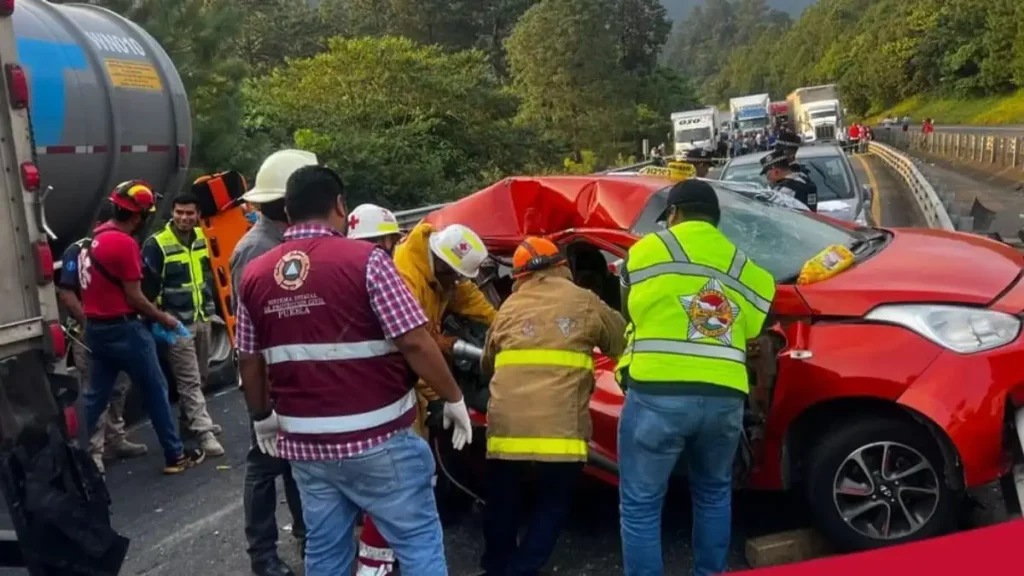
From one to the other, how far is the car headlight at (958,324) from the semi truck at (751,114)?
45.4 m

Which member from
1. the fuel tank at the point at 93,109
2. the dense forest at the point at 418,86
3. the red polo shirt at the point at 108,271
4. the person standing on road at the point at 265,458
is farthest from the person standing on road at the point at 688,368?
the dense forest at the point at 418,86

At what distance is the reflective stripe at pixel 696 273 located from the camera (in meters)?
3.82

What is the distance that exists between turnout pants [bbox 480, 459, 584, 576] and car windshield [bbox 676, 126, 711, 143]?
4041 centimetres

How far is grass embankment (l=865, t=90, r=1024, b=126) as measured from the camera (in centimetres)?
5778

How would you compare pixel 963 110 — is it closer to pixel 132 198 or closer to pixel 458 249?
pixel 132 198

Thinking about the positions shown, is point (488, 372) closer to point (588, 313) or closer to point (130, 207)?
point (588, 313)

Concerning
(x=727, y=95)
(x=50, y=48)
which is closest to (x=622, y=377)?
(x=50, y=48)

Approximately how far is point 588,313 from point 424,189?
60.5 ft

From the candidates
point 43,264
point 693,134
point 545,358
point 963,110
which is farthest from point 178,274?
point 963,110

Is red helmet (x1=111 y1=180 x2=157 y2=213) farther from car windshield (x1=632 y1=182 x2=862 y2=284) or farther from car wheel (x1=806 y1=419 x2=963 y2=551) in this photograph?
car wheel (x1=806 y1=419 x2=963 y2=551)

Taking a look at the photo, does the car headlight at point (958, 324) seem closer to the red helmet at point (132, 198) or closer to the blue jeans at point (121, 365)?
the red helmet at point (132, 198)

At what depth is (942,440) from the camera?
405 centimetres

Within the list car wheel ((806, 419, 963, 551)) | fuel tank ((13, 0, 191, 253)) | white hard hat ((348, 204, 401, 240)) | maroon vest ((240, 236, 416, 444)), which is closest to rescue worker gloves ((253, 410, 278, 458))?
maroon vest ((240, 236, 416, 444))

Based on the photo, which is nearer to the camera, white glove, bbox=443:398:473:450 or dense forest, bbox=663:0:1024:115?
white glove, bbox=443:398:473:450
